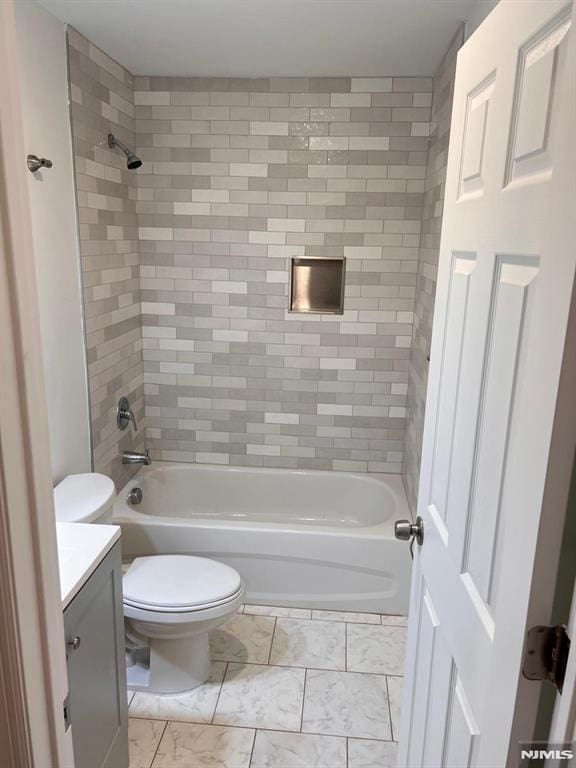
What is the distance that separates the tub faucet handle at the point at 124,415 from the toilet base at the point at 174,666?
1.20 meters

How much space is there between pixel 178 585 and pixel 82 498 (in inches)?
19.2

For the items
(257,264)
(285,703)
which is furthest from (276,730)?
(257,264)

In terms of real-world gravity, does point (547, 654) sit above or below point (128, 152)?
below

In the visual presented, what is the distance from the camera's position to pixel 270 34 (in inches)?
92.0

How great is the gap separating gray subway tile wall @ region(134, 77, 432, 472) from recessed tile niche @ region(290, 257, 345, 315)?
0.14 feet

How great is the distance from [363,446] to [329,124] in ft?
5.84

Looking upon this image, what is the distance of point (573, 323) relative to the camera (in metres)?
0.67

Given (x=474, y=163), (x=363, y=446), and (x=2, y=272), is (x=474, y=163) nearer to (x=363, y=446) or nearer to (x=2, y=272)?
(x=2, y=272)

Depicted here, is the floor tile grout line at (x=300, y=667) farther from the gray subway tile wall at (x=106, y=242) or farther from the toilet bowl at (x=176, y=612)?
the gray subway tile wall at (x=106, y=242)

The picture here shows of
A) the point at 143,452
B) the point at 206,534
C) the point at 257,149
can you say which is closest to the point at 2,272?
the point at 206,534

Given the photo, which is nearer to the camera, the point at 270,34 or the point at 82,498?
the point at 82,498

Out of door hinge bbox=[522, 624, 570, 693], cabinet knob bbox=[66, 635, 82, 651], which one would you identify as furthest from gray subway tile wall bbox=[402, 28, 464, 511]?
door hinge bbox=[522, 624, 570, 693]

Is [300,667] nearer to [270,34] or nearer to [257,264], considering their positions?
[257,264]

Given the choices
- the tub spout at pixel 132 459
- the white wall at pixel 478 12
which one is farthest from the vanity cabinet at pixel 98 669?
the white wall at pixel 478 12
